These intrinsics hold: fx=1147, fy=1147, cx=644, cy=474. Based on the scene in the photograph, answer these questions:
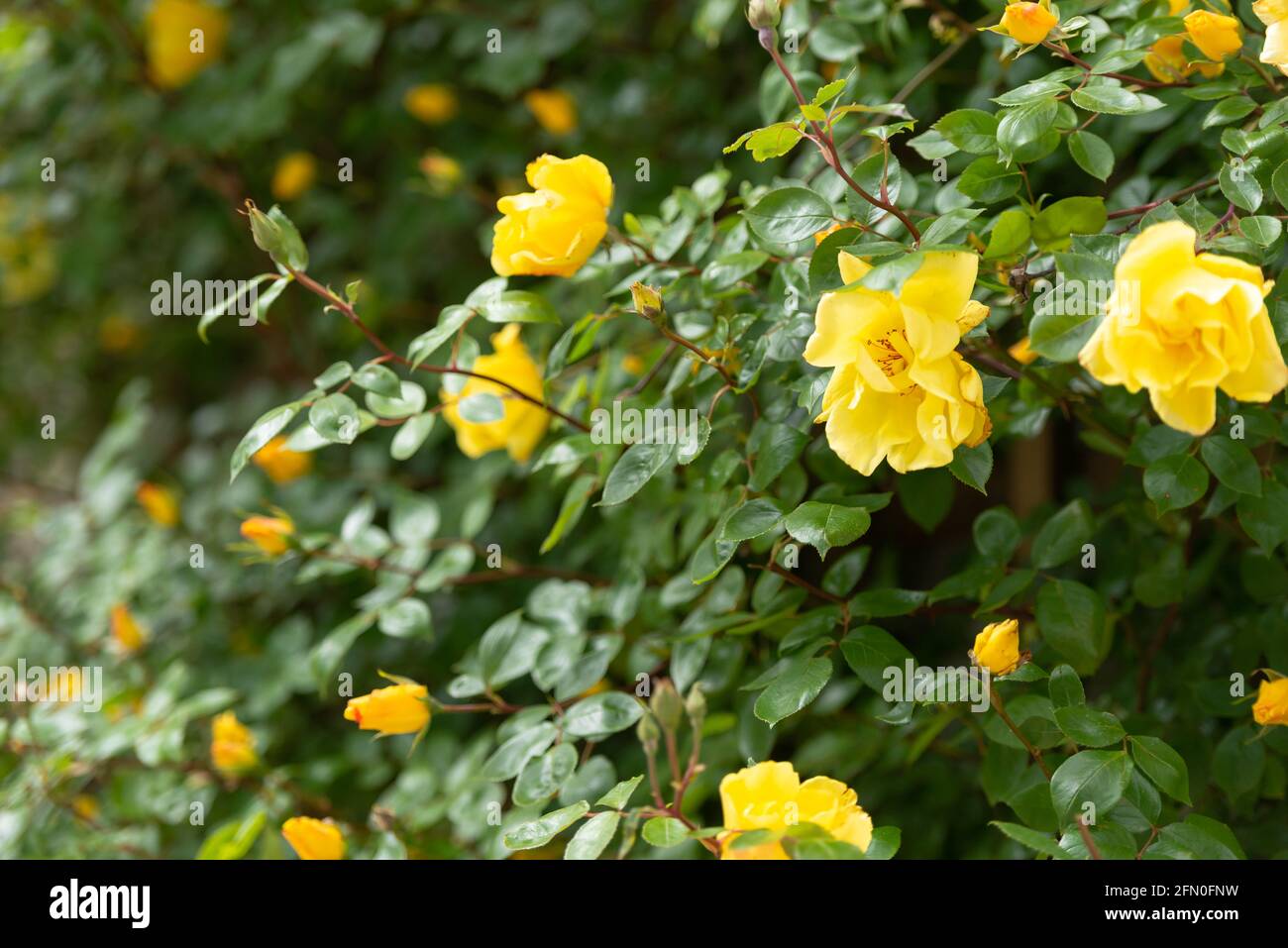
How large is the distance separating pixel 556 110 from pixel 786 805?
1.09m

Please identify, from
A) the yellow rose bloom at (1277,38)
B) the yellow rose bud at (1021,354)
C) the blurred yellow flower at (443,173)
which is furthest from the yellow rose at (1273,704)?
the blurred yellow flower at (443,173)

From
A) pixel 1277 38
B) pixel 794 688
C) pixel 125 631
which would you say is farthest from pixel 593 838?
pixel 125 631

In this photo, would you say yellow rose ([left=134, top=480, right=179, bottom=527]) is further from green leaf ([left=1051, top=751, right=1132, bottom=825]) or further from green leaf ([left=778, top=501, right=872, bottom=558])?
green leaf ([left=1051, top=751, right=1132, bottom=825])

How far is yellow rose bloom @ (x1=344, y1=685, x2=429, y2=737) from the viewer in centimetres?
88

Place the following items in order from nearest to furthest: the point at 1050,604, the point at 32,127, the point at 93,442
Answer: the point at 1050,604, the point at 32,127, the point at 93,442

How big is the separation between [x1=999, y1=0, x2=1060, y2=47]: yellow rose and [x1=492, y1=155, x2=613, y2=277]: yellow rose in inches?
11.9

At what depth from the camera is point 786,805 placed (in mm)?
700

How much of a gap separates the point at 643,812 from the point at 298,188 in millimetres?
1332

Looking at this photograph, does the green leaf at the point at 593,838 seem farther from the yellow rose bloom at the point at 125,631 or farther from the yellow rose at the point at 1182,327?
the yellow rose bloom at the point at 125,631

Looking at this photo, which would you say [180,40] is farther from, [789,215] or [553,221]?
[789,215]

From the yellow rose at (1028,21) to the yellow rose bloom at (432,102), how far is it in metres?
1.10
